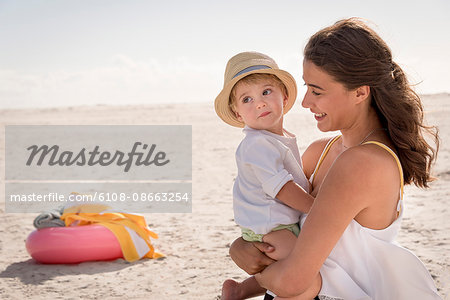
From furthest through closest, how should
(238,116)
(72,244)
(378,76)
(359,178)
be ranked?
1. (72,244)
2. (238,116)
3. (378,76)
4. (359,178)

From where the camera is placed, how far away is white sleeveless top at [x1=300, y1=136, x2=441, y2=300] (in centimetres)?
284

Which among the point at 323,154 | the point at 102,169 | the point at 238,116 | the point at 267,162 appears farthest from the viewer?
the point at 102,169

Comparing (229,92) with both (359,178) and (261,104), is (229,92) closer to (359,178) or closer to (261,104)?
(261,104)

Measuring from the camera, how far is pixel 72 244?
21.5ft

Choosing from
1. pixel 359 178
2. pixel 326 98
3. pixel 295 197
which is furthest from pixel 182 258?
pixel 359 178

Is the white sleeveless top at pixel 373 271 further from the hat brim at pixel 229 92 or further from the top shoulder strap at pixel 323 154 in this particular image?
the hat brim at pixel 229 92

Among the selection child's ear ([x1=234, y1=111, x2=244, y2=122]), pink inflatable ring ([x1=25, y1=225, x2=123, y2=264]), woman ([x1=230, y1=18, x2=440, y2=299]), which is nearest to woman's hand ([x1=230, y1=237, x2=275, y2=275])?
woman ([x1=230, y1=18, x2=440, y2=299])

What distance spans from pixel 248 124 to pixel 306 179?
1.53ft

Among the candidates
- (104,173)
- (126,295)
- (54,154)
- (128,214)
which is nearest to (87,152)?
(54,154)

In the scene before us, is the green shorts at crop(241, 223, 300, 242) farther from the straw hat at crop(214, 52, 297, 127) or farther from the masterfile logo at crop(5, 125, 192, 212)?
the masterfile logo at crop(5, 125, 192, 212)

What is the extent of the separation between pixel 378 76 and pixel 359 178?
21.2 inches

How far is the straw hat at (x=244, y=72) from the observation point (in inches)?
129

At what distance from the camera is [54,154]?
18297 mm

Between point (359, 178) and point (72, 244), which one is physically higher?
point (359, 178)
